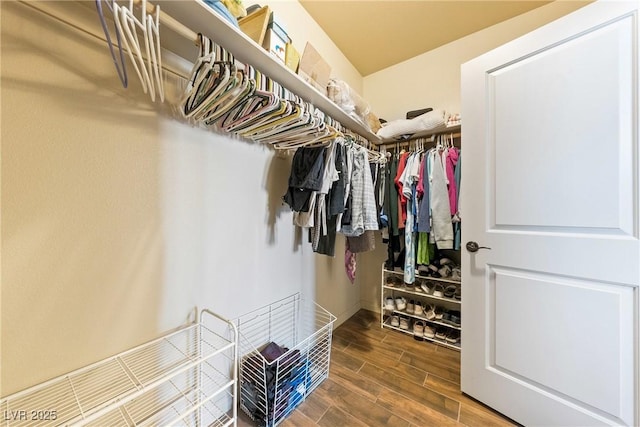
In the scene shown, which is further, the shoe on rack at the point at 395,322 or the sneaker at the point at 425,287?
the shoe on rack at the point at 395,322

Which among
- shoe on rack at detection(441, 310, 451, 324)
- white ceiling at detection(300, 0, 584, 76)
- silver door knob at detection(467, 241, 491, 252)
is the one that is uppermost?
white ceiling at detection(300, 0, 584, 76)

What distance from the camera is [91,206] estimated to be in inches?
29.3

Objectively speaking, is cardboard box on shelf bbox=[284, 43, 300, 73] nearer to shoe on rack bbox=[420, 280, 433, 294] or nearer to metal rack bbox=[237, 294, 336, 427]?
metal rack bbox=[237, 294, 336, 427]

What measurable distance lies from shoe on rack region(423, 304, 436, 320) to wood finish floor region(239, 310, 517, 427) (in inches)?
8.3

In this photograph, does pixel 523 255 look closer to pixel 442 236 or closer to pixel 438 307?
pixel 442 236

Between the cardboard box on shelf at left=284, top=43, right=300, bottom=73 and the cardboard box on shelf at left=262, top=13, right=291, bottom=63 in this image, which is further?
the cardboard box on shelf at left=284, top=43, right=300, bottom=73

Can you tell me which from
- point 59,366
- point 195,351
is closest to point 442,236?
point 195,351

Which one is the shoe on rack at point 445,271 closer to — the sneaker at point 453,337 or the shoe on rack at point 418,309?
the shoe on rack at point 418,309

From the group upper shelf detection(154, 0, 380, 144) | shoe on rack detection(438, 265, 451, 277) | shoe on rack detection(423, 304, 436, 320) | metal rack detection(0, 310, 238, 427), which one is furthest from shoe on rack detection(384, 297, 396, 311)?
upper shelf detection(154, 0, 380, 144)

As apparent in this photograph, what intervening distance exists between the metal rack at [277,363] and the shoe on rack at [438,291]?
39.6 inches

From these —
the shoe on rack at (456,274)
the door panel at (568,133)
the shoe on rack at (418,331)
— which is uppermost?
the door panel at (568,133)

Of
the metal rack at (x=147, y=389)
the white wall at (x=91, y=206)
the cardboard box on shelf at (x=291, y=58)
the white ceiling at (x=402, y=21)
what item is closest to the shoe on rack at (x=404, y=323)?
the metal rack at (x=147, y=389)

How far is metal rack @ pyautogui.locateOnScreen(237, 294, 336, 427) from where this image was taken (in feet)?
3.65

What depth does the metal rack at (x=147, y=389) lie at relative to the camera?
0.63 meters
